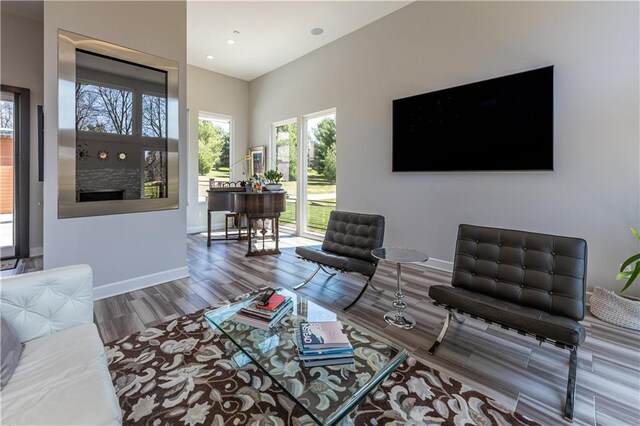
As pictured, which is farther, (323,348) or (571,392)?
(571,392)

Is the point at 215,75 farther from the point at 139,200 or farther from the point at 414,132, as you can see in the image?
the point at 414,132

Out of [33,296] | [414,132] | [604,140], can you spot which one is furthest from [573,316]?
[33,296]

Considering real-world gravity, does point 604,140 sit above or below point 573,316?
above

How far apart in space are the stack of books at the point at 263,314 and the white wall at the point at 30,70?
4.64 meters

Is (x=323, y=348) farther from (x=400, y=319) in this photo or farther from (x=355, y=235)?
(x=355, y=235)

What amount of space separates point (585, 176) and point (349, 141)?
3178 mm

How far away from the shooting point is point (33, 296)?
1.56 metres

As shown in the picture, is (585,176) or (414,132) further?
(414,132)

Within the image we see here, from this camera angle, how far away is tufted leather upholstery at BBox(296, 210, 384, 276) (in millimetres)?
2988

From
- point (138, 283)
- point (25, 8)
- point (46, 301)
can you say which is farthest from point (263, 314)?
point (25, 8)

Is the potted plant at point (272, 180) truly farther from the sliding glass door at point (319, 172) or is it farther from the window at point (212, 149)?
the window at point (212, 149)

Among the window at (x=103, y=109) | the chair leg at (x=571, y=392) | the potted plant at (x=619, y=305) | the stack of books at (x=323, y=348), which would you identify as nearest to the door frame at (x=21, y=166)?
the window at (x=103, y=109)

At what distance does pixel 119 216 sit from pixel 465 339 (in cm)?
359

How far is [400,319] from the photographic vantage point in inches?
102
